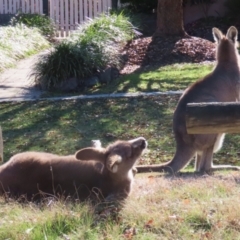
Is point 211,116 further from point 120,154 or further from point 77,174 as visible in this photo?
point 77,174

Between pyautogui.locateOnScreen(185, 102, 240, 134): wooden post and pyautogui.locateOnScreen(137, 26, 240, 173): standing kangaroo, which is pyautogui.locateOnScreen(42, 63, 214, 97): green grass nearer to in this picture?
pyautogui.locateOnScreen(137, 26, 240, 173): standing kangaroo

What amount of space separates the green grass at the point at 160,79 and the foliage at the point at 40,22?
946cm

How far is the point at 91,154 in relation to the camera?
6.75 m

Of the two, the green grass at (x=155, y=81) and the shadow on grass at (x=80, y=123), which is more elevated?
the green grass at (x=155, y=81)

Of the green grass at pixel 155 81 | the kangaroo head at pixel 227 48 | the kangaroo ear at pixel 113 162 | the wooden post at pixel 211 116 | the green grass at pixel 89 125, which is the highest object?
the kangaroo head at pixel 227 48

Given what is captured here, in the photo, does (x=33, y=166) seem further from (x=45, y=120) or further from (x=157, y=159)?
(x=45, y=120)

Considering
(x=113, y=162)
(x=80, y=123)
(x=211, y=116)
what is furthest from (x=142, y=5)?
(x=211, y=116)

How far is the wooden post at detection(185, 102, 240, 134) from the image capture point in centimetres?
619

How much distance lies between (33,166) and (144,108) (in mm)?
6032

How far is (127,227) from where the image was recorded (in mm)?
5805

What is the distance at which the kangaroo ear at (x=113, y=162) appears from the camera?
254 inches

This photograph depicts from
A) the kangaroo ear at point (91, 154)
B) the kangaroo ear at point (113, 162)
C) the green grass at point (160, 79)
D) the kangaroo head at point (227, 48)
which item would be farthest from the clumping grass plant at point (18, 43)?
the kangaroo ear at point (113, 162)

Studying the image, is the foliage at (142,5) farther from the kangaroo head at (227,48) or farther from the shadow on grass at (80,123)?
the kangaroo head at (227,48)

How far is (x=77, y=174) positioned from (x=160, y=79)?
28.5 ft
